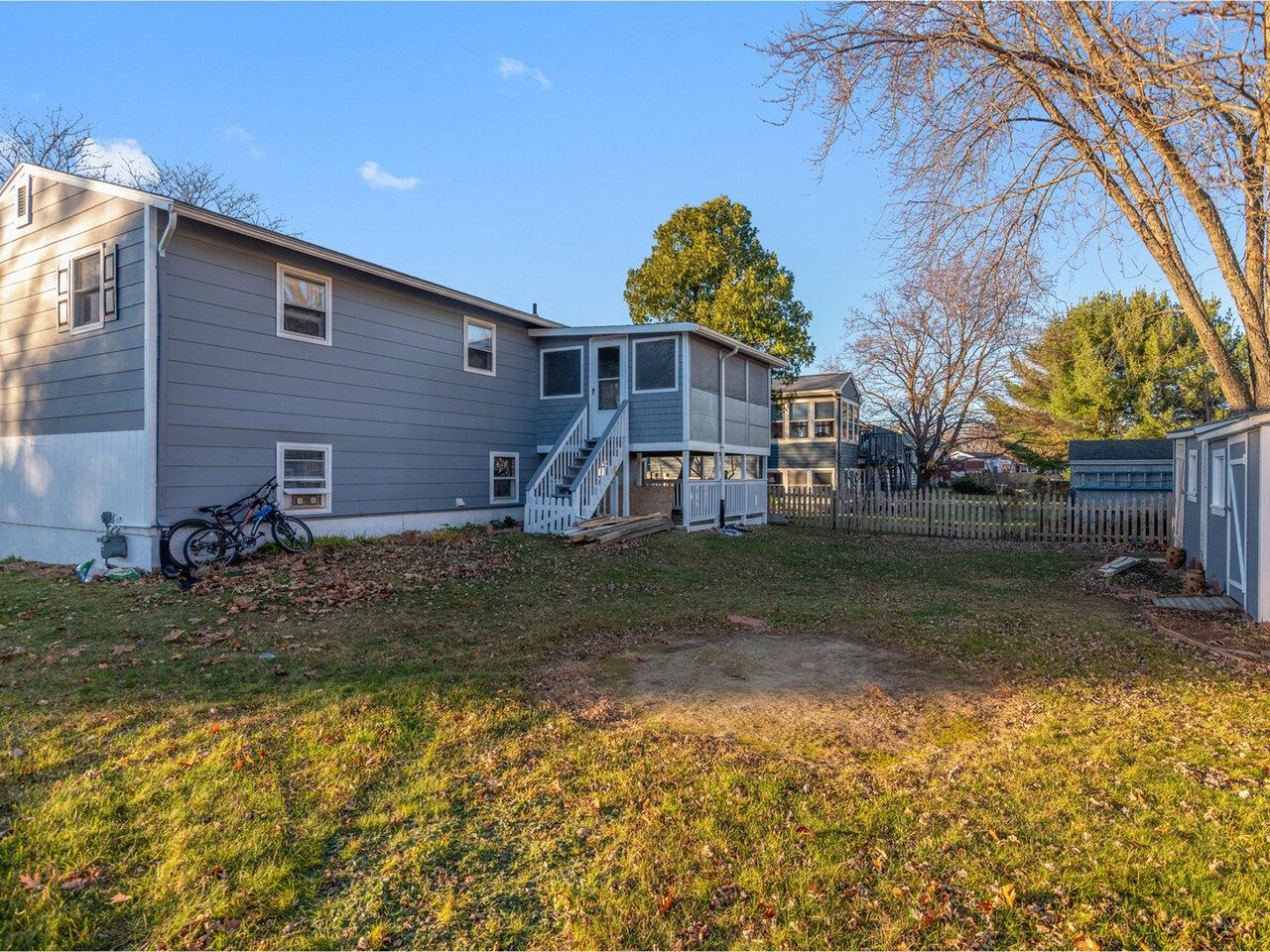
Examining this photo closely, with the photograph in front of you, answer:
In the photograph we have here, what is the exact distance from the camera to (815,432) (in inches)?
1196

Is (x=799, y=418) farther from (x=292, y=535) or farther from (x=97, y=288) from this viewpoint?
(x=97, y=288)

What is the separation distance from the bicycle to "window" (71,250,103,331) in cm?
339

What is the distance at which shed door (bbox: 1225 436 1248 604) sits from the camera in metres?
7.98

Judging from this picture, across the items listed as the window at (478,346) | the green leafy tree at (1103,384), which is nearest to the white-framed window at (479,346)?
the window at (478,346)

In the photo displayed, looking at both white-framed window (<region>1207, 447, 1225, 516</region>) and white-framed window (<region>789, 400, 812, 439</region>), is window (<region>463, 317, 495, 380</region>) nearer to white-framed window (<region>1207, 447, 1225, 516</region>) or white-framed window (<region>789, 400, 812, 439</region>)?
white-framed window (<region>1207, 447, 1225, 516</region>)

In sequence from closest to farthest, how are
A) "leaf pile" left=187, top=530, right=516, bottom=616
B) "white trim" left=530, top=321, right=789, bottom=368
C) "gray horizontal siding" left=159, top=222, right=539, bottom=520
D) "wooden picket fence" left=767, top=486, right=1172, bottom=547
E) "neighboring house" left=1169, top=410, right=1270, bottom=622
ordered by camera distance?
"neighboring house" left=1169, top=410, right=1270, bottom=622
"leaf pile" left=187, top=530, right=516, bottom=616
"gray horizontal siding" left=159, top=222, right=539, bottom=520
"white trim" left=530, top=321, right=789, bottom=368
"wooden picket fence" left=767, top=486, right=1172, bottom=547

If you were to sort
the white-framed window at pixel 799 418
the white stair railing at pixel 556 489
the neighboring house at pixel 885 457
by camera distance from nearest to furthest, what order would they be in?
1. the white stair railing at pixel 556 489
2. the white-framed window at pixel 799 418
3. the neighboring house at pixel 885 457

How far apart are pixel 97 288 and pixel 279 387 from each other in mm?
2789

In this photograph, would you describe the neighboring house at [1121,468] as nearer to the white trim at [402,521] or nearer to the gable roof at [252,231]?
the white trim at [402,521]

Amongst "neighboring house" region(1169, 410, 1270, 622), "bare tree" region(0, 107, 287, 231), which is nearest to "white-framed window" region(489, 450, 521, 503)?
"bare tree" region(0, 107, 287, 231)

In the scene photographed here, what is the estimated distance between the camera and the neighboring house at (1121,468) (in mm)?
22672

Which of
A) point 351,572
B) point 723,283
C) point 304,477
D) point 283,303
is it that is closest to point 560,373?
point 283,303

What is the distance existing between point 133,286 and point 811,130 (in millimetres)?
9617

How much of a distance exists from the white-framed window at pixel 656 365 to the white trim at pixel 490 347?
3.21 m
